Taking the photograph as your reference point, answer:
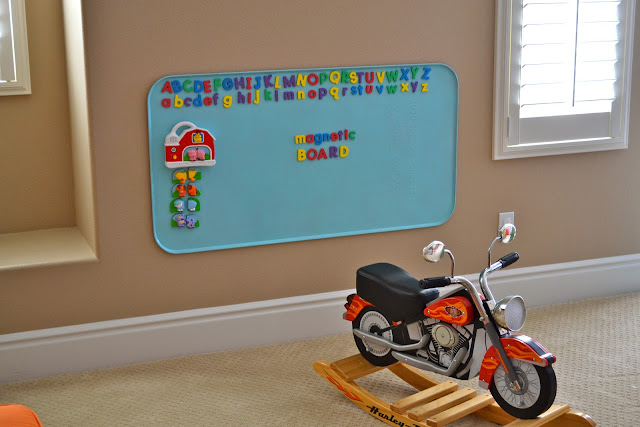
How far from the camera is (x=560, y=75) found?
3072 mm

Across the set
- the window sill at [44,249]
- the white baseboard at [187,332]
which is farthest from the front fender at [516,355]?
the window sill at [44,249]

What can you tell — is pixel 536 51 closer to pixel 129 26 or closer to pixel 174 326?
pixel 129 26

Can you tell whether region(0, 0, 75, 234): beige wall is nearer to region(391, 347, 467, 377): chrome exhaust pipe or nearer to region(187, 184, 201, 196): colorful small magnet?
region(187, 184, 201, 196): colorful small magnet

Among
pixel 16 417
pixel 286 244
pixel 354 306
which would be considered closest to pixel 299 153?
pixel 286 244

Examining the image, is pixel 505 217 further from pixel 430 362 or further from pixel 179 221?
pixel 179 221

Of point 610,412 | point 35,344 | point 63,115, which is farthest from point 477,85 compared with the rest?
point 35,344

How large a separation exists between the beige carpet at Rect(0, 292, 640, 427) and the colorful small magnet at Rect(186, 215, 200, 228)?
0.48 m

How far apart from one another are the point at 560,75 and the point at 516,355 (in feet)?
4.51

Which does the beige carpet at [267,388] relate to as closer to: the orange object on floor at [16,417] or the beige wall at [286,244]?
the beige wall at [286,244]

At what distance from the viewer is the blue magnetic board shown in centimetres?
270

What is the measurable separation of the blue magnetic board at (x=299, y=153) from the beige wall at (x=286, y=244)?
5 centimetres

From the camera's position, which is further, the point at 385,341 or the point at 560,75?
the point at 560,75

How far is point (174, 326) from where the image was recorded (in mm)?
2811

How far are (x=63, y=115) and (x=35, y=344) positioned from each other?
941mm
